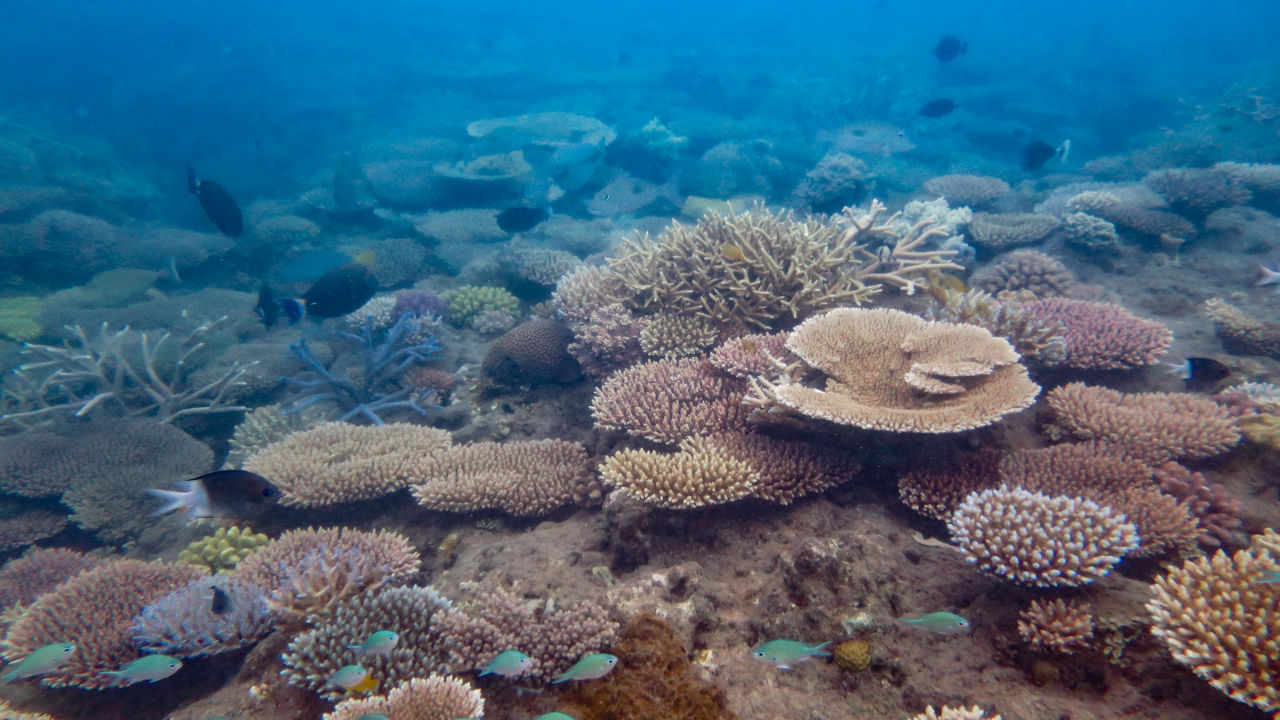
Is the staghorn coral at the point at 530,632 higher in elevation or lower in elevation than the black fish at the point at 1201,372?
lower

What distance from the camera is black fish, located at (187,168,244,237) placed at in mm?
8455

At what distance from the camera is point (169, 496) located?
3.47 m

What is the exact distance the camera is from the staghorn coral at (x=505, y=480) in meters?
4.20

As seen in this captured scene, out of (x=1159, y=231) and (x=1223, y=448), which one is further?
(x=1159, y=231)

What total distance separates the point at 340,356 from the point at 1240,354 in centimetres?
1161

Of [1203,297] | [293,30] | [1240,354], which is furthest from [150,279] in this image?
[293,30]

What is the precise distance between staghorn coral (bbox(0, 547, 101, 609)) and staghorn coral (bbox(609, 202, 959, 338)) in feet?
19.8

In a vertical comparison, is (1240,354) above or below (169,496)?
above

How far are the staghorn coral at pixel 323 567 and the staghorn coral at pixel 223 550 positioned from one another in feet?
2.72

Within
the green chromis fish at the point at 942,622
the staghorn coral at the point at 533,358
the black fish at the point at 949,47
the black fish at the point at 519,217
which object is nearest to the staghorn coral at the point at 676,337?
the staghorn coral at the point at 533,358

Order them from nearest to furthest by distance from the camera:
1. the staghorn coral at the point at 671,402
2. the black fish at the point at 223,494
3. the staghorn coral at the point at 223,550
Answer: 1. the black fish at the point at 223,494
2. the staghorn coral at the point at 671,402
3. the staghorn coral at the point at 223,550

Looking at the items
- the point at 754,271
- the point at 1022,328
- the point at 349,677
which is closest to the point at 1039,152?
the point at 1022,328

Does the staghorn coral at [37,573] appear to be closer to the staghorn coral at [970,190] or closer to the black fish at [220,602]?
the black fish at [220,602]

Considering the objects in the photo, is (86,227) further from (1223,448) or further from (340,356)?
(1223,448)
